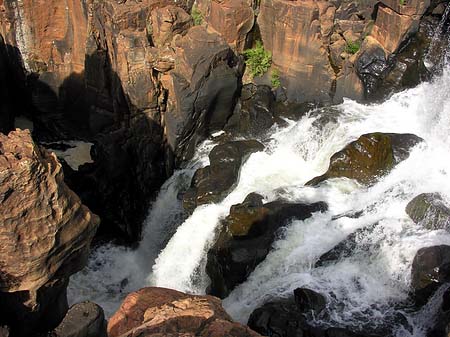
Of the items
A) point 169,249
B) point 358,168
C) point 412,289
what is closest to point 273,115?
point 358,168

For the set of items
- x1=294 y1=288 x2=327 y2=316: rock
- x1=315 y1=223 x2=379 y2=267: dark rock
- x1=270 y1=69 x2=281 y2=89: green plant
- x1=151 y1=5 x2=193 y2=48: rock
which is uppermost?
x1=151 y1=5 x2=193 y2=48: rock

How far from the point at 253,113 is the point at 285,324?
29.7 ft

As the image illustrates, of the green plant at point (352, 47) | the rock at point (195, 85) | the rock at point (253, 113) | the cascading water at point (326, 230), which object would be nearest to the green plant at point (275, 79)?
the rock at point (253, 113)

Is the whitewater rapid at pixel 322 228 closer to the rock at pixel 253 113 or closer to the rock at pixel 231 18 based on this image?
the rock at pixel 253 113

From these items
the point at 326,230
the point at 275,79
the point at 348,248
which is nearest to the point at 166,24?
the point at 275,79

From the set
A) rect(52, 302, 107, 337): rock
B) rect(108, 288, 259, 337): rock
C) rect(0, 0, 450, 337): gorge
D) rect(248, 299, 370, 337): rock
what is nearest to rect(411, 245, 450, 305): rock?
rect(0, 0, 450, 337): gorge

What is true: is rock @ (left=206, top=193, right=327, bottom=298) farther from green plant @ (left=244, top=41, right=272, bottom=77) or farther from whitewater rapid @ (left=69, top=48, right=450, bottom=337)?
green plant @ (left=244, top=41, right=272, bottom=77)

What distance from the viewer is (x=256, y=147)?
17031 mm

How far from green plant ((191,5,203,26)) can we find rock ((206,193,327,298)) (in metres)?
7.86

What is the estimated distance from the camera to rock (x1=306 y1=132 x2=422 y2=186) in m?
14.4

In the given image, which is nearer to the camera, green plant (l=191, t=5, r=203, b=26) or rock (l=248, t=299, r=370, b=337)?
rock (l=248, t=299, r=370, b=337)

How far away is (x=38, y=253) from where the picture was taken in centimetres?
705

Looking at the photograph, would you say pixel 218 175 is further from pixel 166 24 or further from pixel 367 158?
pixel 166 24

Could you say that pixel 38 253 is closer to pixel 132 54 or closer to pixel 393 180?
pixel 393 180
